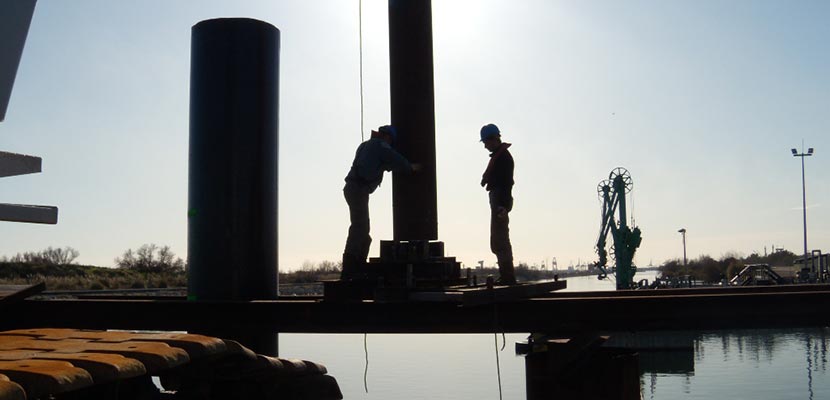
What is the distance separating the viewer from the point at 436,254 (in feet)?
24.1

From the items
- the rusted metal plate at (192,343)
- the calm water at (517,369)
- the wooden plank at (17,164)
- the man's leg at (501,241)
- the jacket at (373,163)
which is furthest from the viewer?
the calm water at (517,369)

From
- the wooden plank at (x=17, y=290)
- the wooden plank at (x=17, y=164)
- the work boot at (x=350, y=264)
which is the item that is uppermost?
the wooden plank at (x=17, y=164)

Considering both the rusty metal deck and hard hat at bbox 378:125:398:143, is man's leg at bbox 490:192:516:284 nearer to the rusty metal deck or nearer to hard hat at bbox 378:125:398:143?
hard hat at bbox 378:125:398:143

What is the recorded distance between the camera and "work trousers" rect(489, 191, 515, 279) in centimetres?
775

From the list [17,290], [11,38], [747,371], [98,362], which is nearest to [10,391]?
[98,362]

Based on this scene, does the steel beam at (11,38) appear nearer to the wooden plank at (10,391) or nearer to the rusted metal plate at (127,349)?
the rusted metal plate at (127,349)

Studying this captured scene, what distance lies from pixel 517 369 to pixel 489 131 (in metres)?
37.4

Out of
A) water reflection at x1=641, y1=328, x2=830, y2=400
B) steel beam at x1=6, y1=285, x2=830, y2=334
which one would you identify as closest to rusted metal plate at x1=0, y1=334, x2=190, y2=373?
steel beam at x1=6, y1=285, x2=830, y2=334

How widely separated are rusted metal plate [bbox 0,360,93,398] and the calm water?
3080 centimetres

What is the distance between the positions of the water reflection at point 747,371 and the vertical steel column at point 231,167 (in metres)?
33.3

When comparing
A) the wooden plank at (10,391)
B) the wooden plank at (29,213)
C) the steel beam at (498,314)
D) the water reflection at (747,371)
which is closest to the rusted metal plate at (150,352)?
the wooden plank at (29,213)

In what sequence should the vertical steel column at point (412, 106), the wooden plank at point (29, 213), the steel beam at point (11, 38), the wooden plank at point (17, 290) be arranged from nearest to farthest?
the wooden plank at point (29, 213), the steel beam at point (11, 38), the wooden plank at point (17, 290), the vertical steel column at point (412, 106)

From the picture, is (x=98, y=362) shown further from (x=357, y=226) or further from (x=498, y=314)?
(x=357, y=226)

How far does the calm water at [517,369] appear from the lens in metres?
36.0
